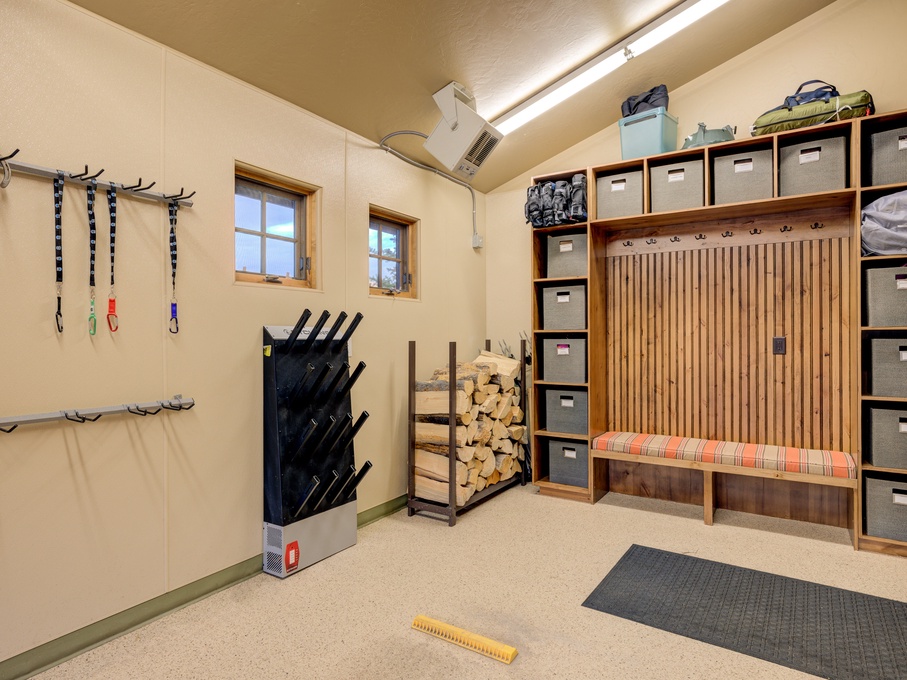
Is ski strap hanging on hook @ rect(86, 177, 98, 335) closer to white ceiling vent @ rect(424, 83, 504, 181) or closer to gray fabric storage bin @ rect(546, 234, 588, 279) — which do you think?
white ceiling vent @ rect(424, 83, 504, 181)

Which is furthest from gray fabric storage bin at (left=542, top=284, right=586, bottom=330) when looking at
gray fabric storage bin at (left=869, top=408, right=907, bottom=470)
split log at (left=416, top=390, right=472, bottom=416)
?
gray fabric storage bin at (left=869, top=408, right=907, bottom=470)

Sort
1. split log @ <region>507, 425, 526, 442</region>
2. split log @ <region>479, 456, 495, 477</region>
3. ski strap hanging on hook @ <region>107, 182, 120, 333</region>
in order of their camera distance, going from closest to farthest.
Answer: ski strap hanging on hook @ <region>107, 182, 120, 333</region>, split log @ <region>479, 456, 495, 477</region>, split log @ <region>507, 425, 526, 442</region>

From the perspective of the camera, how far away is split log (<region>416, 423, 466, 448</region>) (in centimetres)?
363

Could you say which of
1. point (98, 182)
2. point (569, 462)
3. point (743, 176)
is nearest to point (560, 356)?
point (569, 462)

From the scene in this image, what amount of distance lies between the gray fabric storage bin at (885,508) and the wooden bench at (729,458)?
74mm

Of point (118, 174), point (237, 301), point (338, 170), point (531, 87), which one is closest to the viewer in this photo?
point (118, 174)

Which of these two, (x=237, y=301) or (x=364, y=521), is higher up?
(x=237, y=301)

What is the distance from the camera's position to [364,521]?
11.7 ft

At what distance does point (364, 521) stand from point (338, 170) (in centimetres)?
229

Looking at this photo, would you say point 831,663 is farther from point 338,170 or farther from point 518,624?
point 338,170

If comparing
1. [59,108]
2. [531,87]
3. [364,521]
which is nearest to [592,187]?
[531,87]

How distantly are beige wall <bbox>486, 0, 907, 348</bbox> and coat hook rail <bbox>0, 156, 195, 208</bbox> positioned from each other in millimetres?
3078

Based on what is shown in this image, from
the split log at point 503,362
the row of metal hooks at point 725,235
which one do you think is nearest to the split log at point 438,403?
the split log at point 503,362

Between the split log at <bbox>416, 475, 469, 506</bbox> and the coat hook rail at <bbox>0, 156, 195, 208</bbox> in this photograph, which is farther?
the split log at <bbox>416, 475, 469, 506</bbox>
